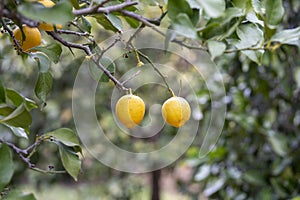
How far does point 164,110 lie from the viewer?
55 centimetres

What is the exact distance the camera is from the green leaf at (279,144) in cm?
149

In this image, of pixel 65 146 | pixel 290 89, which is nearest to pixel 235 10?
pixel 65 146

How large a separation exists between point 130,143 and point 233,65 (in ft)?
4.08

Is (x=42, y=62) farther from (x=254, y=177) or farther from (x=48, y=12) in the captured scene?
(x=254, y=177)

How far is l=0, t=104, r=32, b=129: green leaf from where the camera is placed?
436 mm

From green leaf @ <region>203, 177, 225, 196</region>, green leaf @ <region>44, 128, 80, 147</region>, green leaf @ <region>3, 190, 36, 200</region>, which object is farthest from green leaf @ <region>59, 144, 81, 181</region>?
green leaf @ <region>203, 177, 225, 196</region>

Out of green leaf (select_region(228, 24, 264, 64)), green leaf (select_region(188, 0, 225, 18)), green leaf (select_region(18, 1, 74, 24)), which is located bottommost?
green leaf (select_region(228, 24, 264, 64))

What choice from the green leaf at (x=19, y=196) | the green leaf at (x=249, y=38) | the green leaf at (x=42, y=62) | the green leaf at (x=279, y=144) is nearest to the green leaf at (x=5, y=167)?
the green leaf at (x=19, y=196)

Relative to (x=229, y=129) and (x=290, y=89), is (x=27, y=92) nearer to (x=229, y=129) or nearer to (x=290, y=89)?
(x=229, y=129)

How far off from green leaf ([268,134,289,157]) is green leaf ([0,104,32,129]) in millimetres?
1140

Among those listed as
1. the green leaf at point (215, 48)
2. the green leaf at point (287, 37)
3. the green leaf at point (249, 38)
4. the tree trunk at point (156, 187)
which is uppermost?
the green leaf at point (215, 48)

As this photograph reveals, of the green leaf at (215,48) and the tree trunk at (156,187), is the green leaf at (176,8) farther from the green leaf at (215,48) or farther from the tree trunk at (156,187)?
the tree trunk at (156,187)

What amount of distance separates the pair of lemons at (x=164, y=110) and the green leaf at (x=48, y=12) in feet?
0.58

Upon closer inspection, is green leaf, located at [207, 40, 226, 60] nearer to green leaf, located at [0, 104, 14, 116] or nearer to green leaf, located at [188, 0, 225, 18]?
green leaf, located at [188, 0, 225, 18]
